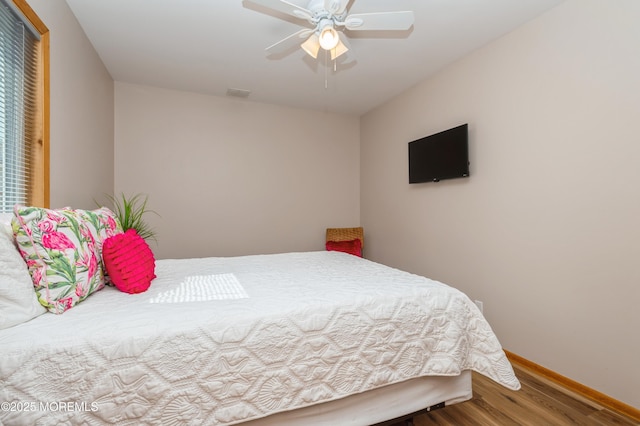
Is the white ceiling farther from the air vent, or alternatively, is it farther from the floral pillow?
the floral pillow

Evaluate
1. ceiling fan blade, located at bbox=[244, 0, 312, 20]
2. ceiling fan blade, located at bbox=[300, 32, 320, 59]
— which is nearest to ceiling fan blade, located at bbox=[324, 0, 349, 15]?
ceiling fan blade, located at bbox=[244, 0, 312, 20]

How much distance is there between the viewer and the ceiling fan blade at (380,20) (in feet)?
5.69

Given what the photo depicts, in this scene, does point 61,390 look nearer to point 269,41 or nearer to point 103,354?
point 103,354

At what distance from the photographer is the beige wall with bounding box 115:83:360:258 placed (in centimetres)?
330

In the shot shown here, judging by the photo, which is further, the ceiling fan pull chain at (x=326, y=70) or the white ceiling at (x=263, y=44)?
the ceiling fan pull chain at (x=326, y=70)

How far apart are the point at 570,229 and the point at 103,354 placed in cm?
257

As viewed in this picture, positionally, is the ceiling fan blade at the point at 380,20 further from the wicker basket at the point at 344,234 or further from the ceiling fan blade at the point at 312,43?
the wicker basket at the point at 344,234

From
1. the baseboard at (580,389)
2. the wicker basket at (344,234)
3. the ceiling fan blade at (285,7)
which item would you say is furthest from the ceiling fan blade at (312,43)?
the baseboard at (580,389)

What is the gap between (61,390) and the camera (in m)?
0.94

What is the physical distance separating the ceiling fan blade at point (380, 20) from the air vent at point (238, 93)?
1920 mm

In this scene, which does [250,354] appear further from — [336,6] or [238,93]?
[238,93]

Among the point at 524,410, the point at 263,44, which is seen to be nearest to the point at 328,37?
the point at 263,44

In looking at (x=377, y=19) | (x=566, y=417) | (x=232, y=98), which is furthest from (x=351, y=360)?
(x=232, y=98)

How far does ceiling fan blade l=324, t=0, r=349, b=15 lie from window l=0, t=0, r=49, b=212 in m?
1.57
